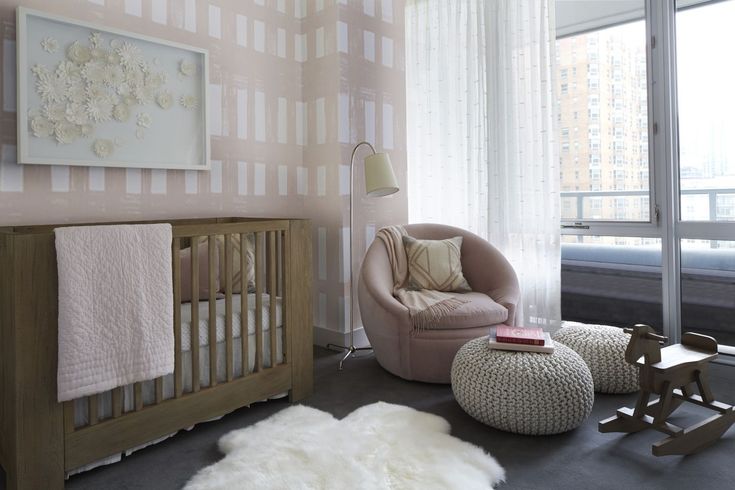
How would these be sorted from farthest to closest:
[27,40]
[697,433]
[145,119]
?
[145,119]
[27,40]
[697,433]

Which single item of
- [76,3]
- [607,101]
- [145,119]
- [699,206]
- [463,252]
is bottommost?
[463,252]

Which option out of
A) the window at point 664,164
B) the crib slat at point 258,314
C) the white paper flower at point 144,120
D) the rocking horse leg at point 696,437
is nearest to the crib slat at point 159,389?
the crib slat at point 258,314

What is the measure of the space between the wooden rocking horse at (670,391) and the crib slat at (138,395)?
177 cm

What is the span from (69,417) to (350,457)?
97 centimetres

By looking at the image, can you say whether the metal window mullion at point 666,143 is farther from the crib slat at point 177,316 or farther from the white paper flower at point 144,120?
the white paper flower at point 144,120

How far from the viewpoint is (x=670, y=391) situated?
186 centimetres

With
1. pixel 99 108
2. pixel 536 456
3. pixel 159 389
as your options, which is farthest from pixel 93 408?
pixel 536 456

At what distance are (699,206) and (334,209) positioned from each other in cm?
217

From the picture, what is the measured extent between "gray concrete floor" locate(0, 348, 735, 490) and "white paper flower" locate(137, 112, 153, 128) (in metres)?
1.55

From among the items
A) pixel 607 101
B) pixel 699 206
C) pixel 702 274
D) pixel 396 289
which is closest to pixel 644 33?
pixel 607 101

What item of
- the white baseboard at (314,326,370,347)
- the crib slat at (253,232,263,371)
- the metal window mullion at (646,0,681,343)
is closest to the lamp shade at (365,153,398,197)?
the crib slat at (253,232,263,371)

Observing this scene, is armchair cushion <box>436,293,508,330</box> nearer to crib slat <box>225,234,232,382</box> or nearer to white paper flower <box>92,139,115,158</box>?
crib slat <box>225,234,232,382</box>

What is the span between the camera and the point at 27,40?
226 centimetres

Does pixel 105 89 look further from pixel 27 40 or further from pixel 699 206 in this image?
pixel 699 206
